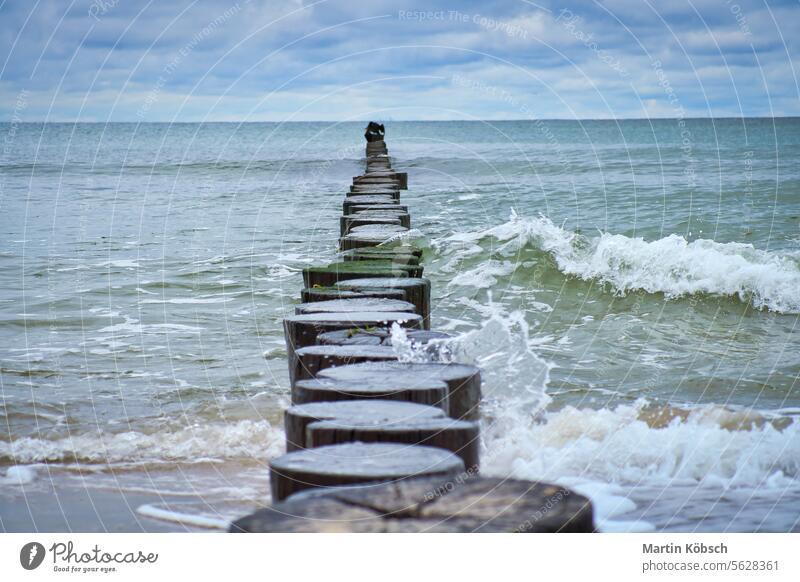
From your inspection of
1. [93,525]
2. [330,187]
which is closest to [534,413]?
[93,525]

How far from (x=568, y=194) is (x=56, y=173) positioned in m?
17.2

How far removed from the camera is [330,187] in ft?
67.2

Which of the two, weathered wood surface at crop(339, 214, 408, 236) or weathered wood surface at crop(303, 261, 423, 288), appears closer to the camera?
weathered wood surface at crop(303, 261, 423, 288)

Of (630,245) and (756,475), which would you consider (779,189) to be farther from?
(756,475)

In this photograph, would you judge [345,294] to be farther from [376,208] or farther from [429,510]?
[376,208]

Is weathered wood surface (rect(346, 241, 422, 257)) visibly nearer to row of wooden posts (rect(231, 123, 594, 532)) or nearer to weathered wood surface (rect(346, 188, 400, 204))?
row of wooden posts (rect(231, 123, 594, 532))

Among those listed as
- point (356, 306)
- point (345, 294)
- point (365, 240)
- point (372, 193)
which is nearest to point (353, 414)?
point (356, 306)

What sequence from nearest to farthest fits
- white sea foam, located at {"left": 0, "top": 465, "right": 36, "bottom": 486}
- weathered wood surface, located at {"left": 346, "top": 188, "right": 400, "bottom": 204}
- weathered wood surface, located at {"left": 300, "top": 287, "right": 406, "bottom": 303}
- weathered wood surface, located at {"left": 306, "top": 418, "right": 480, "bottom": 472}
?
weathered wood surface, located at {"left": 306, "top": 418, "right": 480, "bottom": 472} < white sea foam, located at {"left": 0, "top": 465, "right": 36, "bottom": 486} < weathered wood surface, located at {"left": 300, "top": 287, "right": 406, "bottom": 303} < weathered wood surface, located at {"left": 346, "top": 188, "right": 400, "bottom": 204}

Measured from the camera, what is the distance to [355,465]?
7.85 feet

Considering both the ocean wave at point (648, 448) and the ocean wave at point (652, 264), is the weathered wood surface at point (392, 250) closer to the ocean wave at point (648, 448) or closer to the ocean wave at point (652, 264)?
the ocean wave at point (648, 448)

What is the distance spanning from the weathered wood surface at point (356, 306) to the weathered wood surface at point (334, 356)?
602 millimetres

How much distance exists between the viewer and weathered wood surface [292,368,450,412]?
295 centimetres

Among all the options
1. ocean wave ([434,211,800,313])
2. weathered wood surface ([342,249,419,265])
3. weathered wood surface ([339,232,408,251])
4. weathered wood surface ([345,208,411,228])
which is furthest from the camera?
ocean wave ([434,211,800,313])

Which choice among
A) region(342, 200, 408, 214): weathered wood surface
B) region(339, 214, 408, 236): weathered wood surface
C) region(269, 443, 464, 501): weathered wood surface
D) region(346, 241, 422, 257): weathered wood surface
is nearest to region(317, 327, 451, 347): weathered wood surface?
region(269, 443, 464, 501): weathered wood surface
